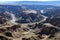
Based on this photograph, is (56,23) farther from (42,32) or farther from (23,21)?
(23,21)

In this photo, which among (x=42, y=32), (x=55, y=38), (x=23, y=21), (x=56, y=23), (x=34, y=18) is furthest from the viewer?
(x=34, y=18)

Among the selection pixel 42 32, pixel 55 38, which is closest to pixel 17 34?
pixel 42 32

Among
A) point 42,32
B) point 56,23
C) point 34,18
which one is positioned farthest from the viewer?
point 34,18

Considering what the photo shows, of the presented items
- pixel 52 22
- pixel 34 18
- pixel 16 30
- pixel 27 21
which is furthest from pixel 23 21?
pixel 16 30

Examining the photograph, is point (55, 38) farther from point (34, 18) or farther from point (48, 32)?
point (34, 18)

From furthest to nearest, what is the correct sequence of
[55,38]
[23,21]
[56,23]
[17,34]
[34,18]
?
[34,18], [23,21], [56,23], [17,34], [55,38]

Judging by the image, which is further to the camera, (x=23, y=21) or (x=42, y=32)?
(x=23, y=21)

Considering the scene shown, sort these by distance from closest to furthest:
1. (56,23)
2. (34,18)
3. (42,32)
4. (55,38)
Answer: (55,38), (42,32), (56,23), (34,18)

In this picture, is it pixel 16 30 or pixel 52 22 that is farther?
pixel 52 22
